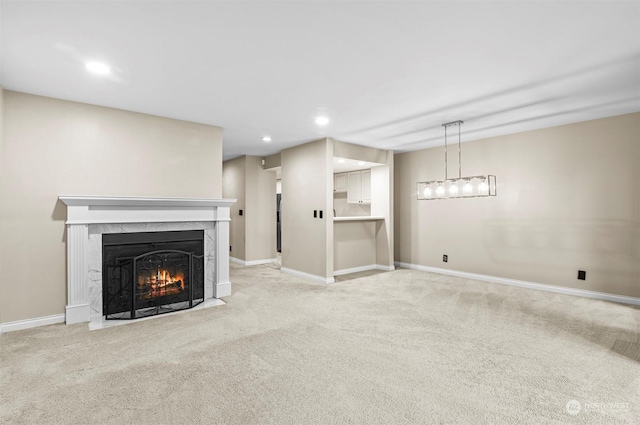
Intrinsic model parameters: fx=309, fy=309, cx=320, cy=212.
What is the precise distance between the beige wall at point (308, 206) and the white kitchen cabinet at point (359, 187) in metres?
1.72

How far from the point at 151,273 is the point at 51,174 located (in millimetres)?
1485

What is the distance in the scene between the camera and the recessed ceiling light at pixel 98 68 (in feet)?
8.55

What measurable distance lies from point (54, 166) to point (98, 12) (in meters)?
2.17

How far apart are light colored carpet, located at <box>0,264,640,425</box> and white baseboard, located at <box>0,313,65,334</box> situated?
0.11 metres

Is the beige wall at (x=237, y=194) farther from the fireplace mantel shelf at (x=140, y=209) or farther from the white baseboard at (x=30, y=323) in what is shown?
the white baseboard at (x=30, y=323)

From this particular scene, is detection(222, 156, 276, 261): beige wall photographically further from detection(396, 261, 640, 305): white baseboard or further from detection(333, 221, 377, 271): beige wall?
detection(396, 261, 640, 305): white baseboard

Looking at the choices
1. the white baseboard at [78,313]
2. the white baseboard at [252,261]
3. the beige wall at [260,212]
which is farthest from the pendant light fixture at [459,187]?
the white baseboard at [78,313]

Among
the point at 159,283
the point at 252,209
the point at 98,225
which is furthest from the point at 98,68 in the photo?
the point at 252,209

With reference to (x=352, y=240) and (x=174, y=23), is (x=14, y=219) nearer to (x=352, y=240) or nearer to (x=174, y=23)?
(x=174, y=23)

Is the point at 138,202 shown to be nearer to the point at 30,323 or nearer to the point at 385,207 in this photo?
the point at 30,323

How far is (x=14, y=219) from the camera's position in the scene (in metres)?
3.12

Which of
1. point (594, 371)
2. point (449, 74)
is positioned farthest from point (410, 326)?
point (449, 74)

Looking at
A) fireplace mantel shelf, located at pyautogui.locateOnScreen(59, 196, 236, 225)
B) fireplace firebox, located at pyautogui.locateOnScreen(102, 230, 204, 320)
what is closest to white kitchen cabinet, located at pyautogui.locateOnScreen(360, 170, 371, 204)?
fireplace mantel shelf, located at pyautogui.locateOnScreen(59, 196, 236, 225)

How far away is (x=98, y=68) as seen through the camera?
2676 mm
